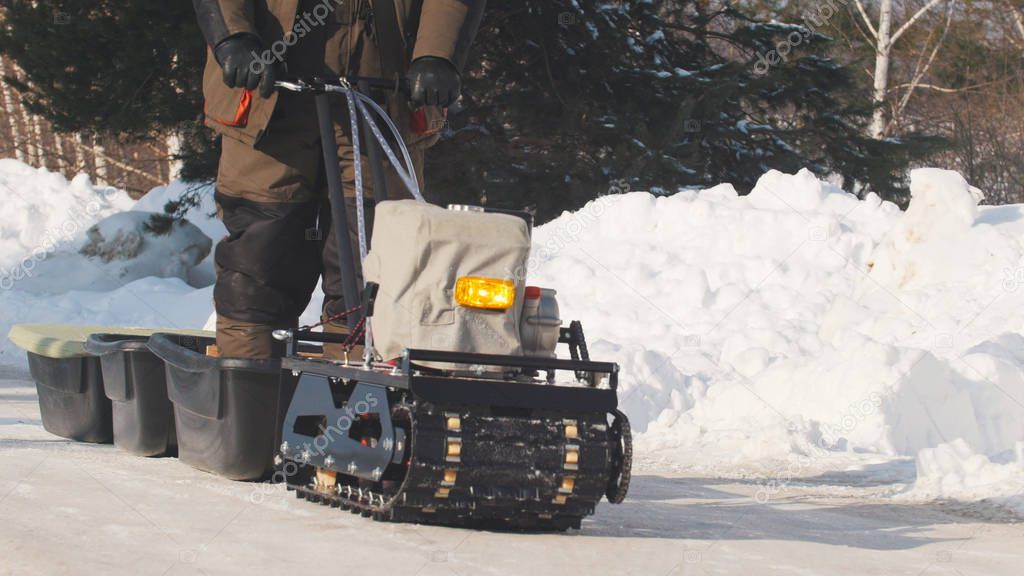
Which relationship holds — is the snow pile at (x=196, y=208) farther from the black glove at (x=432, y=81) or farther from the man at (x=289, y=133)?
the black glove at (x=432, y=81)

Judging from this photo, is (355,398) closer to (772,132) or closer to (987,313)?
(987,313)

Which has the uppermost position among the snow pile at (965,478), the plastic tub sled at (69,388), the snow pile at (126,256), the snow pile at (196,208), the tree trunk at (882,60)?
the tree trunk at (882,60)

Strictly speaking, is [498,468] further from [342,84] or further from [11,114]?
[11,114]

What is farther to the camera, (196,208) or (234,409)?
(196,208)

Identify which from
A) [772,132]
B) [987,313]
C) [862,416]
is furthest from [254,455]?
[772,132]

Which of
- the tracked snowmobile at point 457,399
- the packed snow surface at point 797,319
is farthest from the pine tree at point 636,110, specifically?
the tracked snowmobile at point 457,399

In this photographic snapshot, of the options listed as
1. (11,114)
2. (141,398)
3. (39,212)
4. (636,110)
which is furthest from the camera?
(11,114)

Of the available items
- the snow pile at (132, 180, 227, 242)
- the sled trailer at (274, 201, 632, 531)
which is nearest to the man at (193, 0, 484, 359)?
the sled trailer at (274, 201, 632, 531)

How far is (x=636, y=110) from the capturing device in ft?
51.0

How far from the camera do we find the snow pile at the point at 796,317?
650cm

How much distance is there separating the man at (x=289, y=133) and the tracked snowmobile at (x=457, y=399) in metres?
0.67

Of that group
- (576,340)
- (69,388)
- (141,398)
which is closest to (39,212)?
(69,388)

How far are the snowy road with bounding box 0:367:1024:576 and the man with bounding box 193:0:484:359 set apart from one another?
0.61 meters

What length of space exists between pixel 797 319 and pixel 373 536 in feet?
18.7
